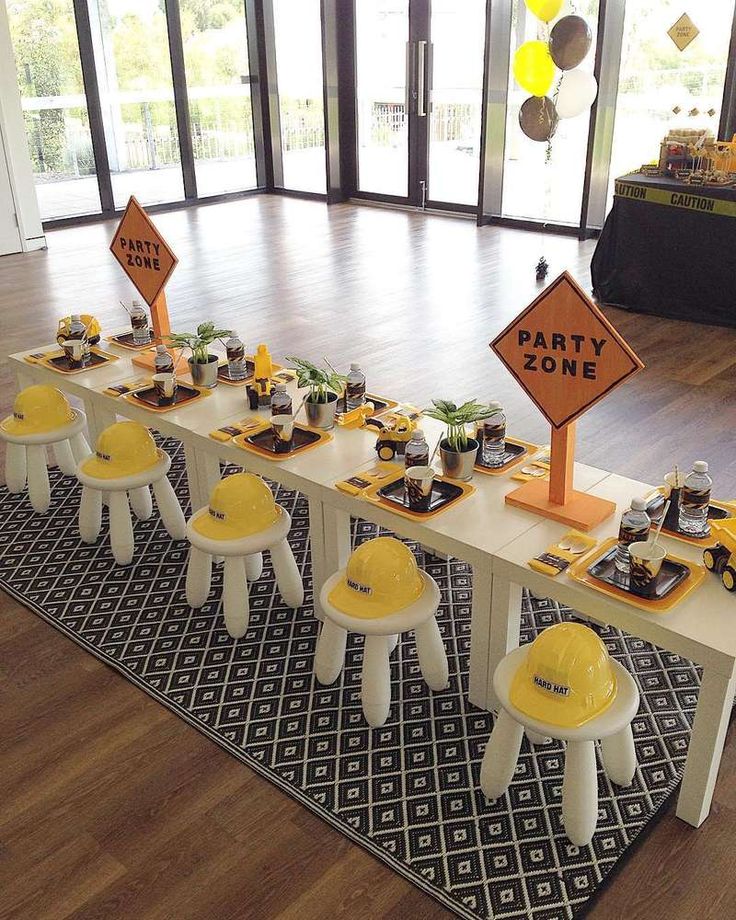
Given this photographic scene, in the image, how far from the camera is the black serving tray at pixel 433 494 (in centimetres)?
242

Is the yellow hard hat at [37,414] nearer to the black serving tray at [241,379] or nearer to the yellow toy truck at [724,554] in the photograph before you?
the black serving tray at [241,379]

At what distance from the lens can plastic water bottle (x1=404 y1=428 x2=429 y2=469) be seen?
8.43ft

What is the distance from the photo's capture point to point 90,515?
3.25 metres

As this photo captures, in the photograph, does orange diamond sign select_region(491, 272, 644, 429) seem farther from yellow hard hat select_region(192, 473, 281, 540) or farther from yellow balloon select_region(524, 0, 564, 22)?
yellow balloon select_region(524, 0, 564, 22)

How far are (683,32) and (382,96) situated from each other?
3.41 metres

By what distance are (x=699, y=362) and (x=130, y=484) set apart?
3.41 m

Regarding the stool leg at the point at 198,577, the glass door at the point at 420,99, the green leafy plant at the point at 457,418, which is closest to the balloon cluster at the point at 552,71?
the glass door at the point at 420,99

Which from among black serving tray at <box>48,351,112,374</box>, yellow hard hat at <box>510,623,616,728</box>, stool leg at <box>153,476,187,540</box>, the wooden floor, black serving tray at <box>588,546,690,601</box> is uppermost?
black serving tray at <box>588,546,690,601</box>

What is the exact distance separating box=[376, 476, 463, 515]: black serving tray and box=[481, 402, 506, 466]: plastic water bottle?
17 centimetres

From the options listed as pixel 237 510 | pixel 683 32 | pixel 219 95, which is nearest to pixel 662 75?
pixel 683 32

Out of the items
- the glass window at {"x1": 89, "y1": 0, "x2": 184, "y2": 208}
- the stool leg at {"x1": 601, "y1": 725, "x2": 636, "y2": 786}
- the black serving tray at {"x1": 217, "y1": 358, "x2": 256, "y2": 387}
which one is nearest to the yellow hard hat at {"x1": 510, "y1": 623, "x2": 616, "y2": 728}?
the stool leg at {"x1": 601, "y1": 725, "x2": 636, "y2": 786}

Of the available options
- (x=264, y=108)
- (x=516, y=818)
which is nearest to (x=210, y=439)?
(x=516, y=818)

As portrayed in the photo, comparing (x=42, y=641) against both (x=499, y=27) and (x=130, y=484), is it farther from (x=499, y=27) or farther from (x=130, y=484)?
(x=499, y=27)

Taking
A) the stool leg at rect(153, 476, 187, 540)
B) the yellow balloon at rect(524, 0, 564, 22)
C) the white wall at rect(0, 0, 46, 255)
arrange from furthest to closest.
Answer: the white wall at rect(0, 0, 46, 255) → the yellow balloon at rect(524, 0, 564, 22) → the stool leg at rect(153, 476, 187, 540)
